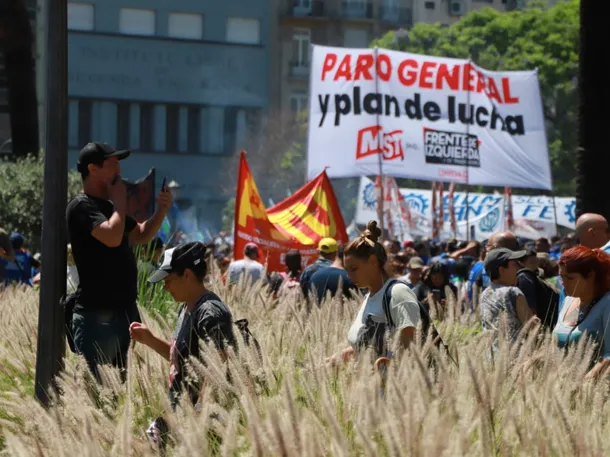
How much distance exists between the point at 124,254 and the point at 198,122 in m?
59.3

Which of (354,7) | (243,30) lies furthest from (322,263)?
(354,7)

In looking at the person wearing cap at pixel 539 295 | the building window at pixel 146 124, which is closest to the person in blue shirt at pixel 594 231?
the person wearing cap at pixel 539 295

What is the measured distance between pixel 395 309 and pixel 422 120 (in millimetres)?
16839

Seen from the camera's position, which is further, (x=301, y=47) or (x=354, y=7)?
(x=354, y=7)

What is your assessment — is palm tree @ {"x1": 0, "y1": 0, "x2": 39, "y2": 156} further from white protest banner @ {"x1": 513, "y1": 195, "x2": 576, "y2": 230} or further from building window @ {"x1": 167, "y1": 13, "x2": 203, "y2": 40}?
building window @ {"x1": 167, "y1": 13, "x2": 203, "y2": 40}

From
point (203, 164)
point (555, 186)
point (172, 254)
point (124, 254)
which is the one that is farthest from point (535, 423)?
point (203, 164)

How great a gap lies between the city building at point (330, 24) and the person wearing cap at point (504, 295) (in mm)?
61921

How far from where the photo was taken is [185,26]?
2544 inches

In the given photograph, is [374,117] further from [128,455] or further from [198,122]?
[198,122]

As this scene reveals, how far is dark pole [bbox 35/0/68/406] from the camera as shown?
21.0 ft

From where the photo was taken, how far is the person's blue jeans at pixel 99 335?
6230mm

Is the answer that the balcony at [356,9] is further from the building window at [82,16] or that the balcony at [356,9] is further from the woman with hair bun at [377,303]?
the woman with hair bun at [377,303]

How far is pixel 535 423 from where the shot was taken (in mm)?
4047

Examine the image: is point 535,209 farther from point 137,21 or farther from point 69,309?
point 137,21
